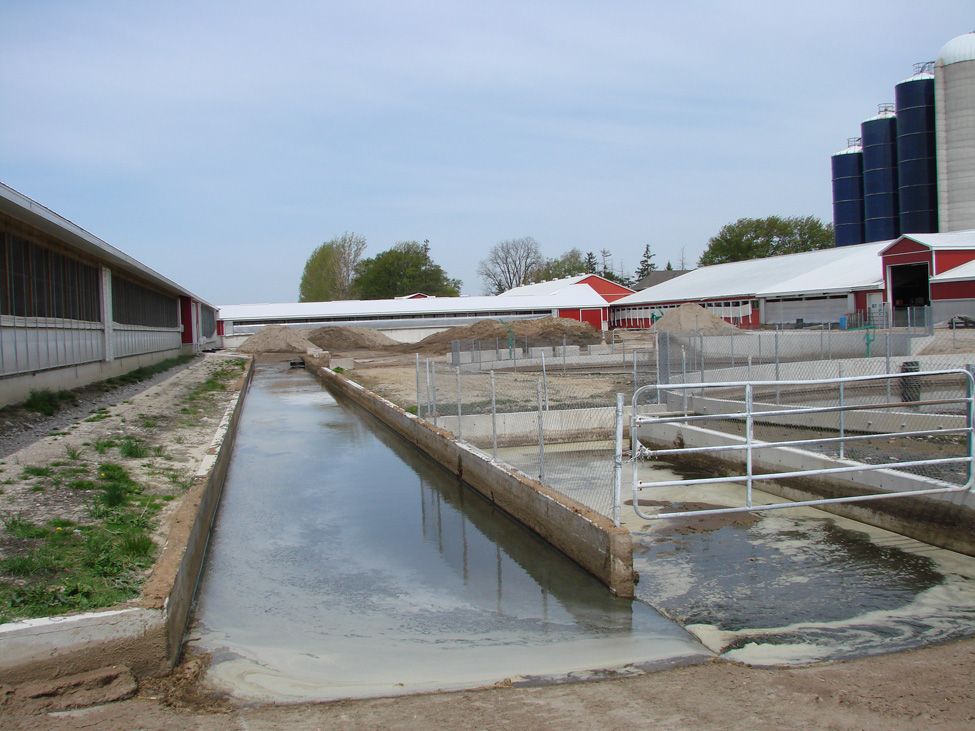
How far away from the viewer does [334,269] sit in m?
122

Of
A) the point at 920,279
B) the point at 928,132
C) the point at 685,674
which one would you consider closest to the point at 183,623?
the point at 685,674

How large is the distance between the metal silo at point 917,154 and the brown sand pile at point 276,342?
4779cm

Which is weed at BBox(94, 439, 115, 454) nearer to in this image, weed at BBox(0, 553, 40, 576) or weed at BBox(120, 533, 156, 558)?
weed at BBox(120, 533, 156, 558)

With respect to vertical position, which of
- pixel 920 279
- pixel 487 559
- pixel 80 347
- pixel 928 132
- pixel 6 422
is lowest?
pixel 487 559

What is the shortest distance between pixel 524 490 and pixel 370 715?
208 inches

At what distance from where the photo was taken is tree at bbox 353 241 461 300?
11706cm

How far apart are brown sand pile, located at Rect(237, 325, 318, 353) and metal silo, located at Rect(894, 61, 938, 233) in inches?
1881

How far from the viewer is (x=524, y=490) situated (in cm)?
995

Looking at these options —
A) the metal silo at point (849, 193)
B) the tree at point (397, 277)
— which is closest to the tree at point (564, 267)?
the tree at point (397, 277)

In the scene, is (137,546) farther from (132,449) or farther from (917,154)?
(917,154)

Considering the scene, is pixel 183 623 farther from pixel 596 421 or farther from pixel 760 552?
pixel 596 421

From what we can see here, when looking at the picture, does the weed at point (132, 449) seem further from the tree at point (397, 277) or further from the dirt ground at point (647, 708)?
the tree at point (397, 277)

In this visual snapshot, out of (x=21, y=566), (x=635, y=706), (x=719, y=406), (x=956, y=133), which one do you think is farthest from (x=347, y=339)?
(x=635, y=706)

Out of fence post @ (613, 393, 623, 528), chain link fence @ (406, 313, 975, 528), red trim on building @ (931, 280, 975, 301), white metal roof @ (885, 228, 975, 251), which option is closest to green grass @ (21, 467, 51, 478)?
chain link fence @ (406, 313, 975, 528)
